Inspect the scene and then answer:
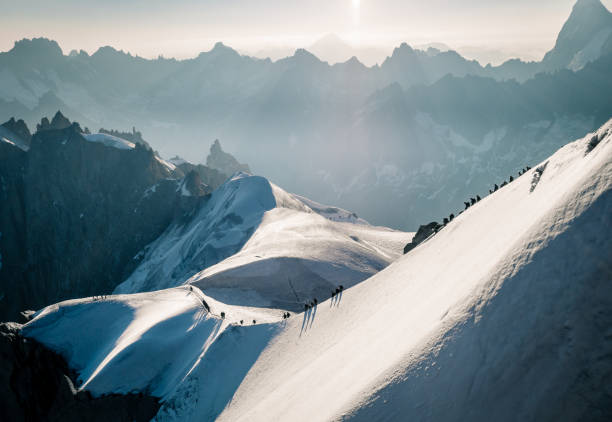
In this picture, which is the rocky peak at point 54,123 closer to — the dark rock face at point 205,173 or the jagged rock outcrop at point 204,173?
the jagged rock outcrop at point 204,173

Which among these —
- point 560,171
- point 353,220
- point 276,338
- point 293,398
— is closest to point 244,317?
point 276,338

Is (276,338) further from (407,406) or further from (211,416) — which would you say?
(407,406)

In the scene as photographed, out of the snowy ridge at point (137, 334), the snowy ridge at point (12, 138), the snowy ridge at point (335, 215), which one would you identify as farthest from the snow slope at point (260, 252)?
the snowy ridge at point (12, 138)

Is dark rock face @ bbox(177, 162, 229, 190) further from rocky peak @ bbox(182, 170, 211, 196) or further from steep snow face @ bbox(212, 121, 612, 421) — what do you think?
steep snow face @ bbox(212, 121, 612, 421)

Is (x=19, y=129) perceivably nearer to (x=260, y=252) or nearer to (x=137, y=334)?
(x=260, y=252)

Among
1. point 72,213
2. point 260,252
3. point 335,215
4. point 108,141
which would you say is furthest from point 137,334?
point 108,141
